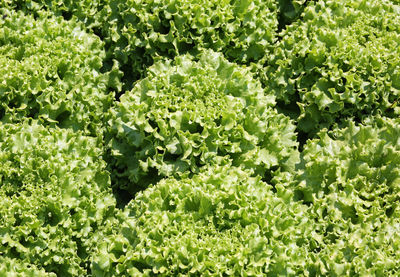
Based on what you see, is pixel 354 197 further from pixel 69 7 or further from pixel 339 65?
pixel 69 7

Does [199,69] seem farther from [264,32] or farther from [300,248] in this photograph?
[300,248]

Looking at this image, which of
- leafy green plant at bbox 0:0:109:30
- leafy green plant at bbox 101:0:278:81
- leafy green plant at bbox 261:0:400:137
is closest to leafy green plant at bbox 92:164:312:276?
leafy green plant at bbox 261:0:400:137

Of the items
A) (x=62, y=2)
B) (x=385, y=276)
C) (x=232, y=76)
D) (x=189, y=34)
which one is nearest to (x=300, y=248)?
(x=385, y=276)

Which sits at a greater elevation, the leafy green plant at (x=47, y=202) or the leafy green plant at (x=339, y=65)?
the leafy green plant at (x=339, y=65)

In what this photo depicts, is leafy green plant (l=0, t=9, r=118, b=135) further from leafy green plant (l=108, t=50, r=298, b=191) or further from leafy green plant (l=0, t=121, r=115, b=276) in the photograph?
leafy green plant (l=108, t=50, r=298, b=191)

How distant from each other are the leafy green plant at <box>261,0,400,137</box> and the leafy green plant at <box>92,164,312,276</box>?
1312mm

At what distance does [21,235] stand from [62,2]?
3535 mm

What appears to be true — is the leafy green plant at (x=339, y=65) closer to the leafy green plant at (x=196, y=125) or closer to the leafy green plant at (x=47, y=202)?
the leafy green plant at (x=196, y=125)

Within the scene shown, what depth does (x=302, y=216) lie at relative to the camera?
5.72m

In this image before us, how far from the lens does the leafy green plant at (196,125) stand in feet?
20.6

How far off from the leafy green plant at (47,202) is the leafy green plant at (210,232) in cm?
48

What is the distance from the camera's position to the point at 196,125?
6328 mm

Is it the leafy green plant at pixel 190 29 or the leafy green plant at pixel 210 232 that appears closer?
the leafy green plant at pixel 210 232

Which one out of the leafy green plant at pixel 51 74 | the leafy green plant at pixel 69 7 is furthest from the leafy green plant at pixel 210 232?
the leafy green plant at pixel 69 7
